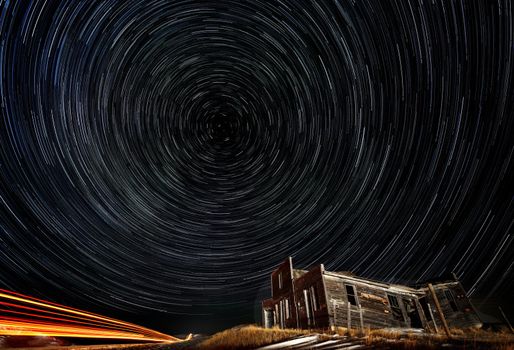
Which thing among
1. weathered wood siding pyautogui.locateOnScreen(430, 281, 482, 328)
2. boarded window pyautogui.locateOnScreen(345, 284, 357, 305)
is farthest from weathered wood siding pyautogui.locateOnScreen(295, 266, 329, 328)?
weathered wood siding pyautogui.locateOnScreen(430, 281, 482, 328)

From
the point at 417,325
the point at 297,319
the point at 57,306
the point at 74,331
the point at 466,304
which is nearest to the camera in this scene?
the point at 57,306

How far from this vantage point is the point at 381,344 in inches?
268

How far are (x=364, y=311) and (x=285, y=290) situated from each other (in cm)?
656

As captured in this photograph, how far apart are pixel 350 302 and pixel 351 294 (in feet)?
1.92

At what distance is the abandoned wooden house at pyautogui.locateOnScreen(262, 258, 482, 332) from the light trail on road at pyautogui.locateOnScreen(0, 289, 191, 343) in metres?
13.9

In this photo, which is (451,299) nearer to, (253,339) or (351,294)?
(351,294)

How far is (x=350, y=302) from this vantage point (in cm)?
1914

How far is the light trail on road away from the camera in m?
11.7

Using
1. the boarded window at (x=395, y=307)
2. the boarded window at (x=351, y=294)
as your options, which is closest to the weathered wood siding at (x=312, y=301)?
the boarded window at (x=351, y=294)

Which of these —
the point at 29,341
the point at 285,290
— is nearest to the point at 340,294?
the point at 285,290

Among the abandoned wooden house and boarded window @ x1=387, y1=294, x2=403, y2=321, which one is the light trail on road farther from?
boarded window @ x1=387, y1=294, x2=403, y2=321

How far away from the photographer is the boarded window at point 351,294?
19312mm

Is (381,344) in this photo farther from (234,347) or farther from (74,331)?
(74,331)

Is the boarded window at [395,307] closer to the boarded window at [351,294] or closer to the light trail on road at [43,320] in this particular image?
the boarded window at [351,294]
